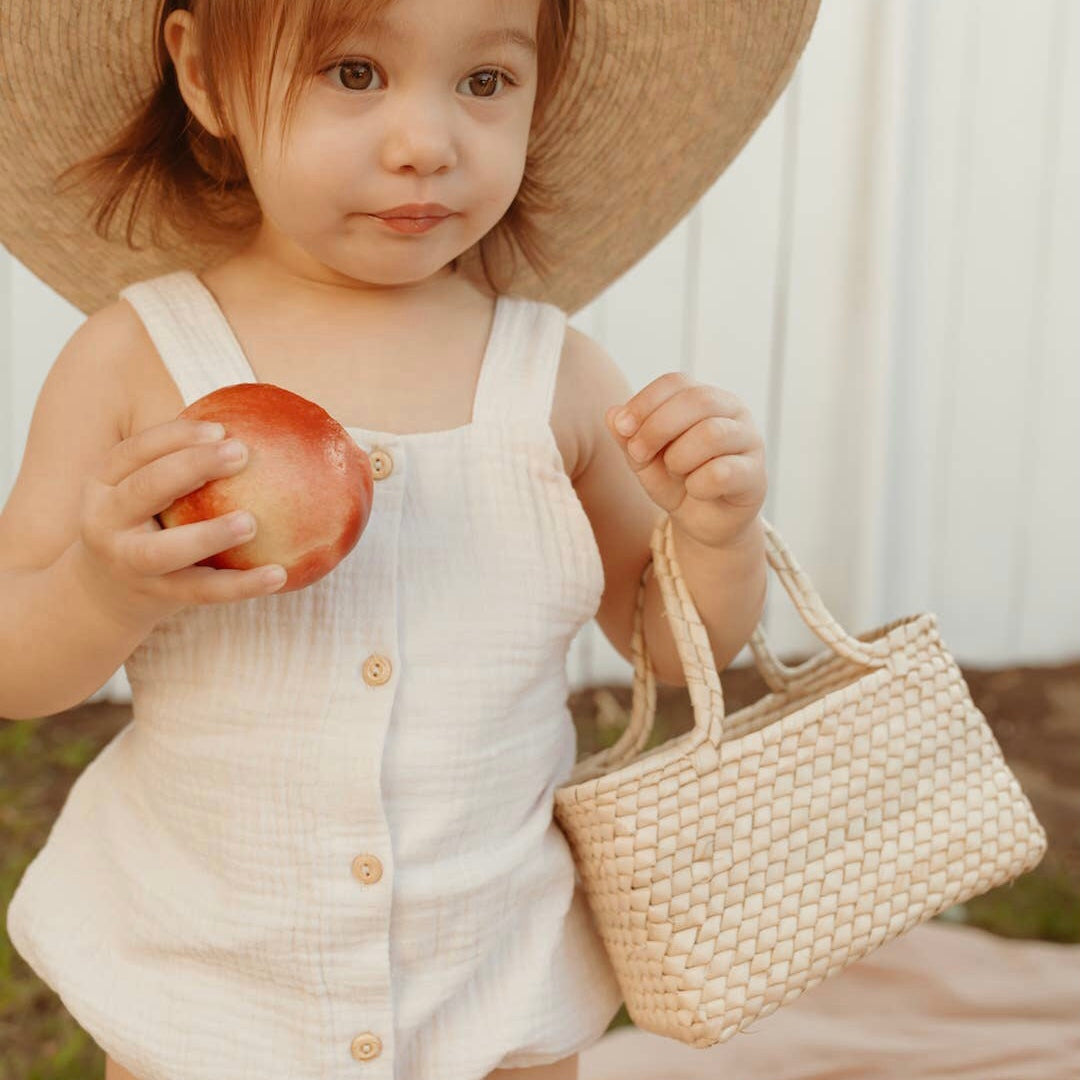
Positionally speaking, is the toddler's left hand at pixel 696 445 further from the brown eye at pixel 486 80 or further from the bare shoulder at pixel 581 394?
the brown eye at pixel 486 80

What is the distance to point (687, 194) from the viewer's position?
1.38 metres

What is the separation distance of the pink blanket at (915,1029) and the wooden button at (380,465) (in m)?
0.98

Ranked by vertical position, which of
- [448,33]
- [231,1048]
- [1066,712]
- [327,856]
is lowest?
[1066,712]

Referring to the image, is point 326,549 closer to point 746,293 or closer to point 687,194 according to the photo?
point 687,194

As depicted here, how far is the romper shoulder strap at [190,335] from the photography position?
109cm

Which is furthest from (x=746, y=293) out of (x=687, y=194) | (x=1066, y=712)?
(x=687, y=194)

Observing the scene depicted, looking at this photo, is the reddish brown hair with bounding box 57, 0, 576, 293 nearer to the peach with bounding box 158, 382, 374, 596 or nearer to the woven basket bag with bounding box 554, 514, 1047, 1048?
the peach with bounding box 158, 382, 374, 596

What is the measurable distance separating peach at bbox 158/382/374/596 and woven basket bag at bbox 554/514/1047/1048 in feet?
0.94

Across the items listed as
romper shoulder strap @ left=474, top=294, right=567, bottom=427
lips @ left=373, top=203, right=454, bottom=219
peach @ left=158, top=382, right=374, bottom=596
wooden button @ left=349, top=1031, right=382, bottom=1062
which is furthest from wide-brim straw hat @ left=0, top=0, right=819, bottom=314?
wooden button @ left=349, top=1031, right=382, bottom=1062

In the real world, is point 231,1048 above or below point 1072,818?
above

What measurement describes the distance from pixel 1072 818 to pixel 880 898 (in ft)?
5.49

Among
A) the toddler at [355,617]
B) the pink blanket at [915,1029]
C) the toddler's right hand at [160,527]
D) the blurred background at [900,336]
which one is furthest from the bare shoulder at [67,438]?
the blurred background at [900,336]

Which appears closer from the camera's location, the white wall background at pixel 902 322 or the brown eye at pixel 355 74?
the brown eye at pixel 355 74

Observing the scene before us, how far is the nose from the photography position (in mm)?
1011
